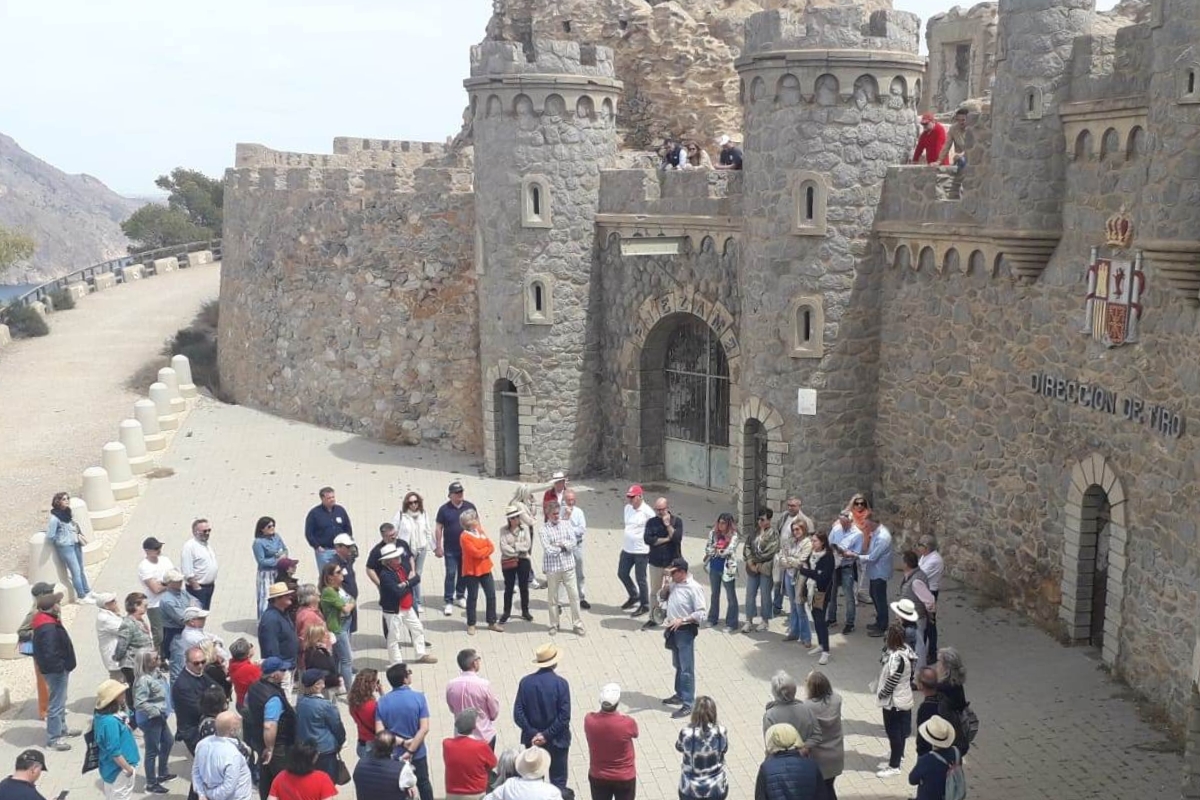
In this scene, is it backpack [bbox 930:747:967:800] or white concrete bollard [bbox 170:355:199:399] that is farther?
white concrete bollard [bbox 170:355:199:399]

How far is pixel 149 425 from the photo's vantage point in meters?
23.8

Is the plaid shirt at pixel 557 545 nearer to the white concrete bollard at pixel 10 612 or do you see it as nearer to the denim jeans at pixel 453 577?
the denim jeans at pixel 453 577

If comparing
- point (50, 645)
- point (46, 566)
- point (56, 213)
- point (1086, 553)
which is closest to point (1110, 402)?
point (1086, 553)

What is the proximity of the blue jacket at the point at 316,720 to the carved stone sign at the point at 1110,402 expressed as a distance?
8.19 meters

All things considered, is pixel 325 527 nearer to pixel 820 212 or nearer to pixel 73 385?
pixel 820 212

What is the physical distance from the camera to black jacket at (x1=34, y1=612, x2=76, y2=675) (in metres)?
11.3

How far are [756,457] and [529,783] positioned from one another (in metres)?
11.2

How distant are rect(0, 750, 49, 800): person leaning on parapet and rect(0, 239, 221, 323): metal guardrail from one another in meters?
30.2

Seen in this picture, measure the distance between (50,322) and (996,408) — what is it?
30.6m

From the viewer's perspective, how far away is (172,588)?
38.5 ft

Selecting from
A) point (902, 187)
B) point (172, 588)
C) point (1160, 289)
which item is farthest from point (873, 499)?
point (172, 588)

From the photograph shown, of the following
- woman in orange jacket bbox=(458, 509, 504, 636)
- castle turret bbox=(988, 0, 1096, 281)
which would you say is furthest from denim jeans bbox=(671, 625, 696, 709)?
castle turret bbox=(988, 0, 1096, 281)

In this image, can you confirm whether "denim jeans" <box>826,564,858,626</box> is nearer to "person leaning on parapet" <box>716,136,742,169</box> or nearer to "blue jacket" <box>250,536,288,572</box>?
"blue jacket" <box>250,536,288,572</box>

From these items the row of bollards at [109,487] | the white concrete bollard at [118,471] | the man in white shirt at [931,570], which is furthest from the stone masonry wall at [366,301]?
the man in white shirt at [931,570]
